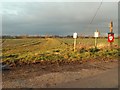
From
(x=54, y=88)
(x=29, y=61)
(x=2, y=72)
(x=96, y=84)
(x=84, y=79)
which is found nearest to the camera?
(x=54, y=88)

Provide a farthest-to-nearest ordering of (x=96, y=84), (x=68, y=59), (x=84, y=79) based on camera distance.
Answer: (x=68, y=59)
(x=84, y=79)
(x=96, y=84)

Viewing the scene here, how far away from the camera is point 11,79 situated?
34.2 ft

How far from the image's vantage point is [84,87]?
8789 millimetres

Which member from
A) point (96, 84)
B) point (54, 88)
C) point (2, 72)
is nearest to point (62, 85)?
point (54, 88)

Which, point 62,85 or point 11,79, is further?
point 11,79

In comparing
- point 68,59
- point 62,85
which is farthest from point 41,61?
point 62,85

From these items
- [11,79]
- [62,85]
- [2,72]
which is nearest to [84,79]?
[62,85]

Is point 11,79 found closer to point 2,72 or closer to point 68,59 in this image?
point 2,72

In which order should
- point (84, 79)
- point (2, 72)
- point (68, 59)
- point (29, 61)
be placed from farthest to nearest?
point (68, 59), point (29, 61), point (2, 72), point (84, 79)

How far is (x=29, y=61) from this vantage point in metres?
16.2

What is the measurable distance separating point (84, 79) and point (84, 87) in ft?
4.90

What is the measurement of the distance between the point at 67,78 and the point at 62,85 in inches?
57.3

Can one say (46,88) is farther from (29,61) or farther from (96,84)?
(29,61)

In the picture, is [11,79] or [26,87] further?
[11,79]
